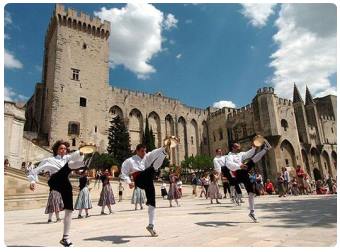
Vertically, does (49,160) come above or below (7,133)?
below

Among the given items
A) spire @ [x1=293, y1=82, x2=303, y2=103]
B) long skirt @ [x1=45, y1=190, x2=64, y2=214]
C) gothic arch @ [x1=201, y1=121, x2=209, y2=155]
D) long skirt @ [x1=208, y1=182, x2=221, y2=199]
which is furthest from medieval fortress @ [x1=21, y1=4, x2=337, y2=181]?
long skirt @ [x1=45, y1=190, x2=64, y2=214]

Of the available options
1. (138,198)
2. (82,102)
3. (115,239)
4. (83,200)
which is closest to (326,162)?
(82,102)

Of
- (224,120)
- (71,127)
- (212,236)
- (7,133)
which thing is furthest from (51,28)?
(212,236)

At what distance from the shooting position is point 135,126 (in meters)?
46.3

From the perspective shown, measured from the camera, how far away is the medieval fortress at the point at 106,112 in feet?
125

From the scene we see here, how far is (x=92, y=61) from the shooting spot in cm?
4172

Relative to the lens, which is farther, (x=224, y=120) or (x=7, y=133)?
(x=224, y=120)

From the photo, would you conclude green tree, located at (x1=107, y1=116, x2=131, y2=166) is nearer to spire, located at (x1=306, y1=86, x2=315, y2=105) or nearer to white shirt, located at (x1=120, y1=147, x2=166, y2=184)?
white shirt, located at (x1=120, y1=147, x2=166, y2=184)

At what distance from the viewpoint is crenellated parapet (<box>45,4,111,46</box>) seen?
40.4m

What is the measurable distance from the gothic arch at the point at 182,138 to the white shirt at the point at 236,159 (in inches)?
1651
